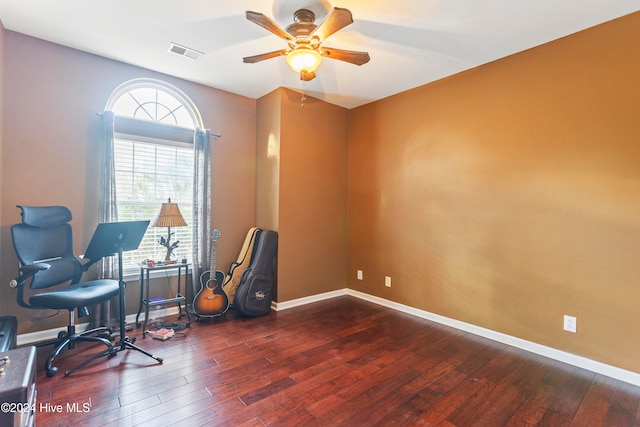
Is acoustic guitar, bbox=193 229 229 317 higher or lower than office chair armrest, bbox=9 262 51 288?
lower

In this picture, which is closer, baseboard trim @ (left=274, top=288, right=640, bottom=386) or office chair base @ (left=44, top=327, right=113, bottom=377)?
office chair base @ (left=44, top=327, right=113, bottom=377)

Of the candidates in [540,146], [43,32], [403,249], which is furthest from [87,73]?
[540,146]

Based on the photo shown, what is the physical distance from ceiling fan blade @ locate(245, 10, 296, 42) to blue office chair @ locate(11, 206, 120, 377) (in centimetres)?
234

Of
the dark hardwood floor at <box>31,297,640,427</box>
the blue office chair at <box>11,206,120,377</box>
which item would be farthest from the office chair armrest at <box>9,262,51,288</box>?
the dark hardwood floor at <box>31,297,640,427</box>

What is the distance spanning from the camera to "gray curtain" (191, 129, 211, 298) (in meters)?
3.56

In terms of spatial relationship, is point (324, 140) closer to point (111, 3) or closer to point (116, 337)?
point (111, 3)

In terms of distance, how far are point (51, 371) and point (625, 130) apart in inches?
182

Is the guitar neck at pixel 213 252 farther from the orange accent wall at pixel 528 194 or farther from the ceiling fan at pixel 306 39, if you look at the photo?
the orange accent wall at pixel 528 194

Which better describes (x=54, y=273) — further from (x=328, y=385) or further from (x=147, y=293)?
(x=328, y=385)

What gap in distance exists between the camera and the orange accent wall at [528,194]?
7.61 feet

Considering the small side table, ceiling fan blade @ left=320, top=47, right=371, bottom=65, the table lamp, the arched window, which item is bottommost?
the small side table

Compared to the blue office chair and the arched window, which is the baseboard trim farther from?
the blue office chair

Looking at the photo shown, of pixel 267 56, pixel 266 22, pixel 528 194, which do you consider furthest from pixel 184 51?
pixel 528 194

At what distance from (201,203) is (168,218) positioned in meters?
0.53
